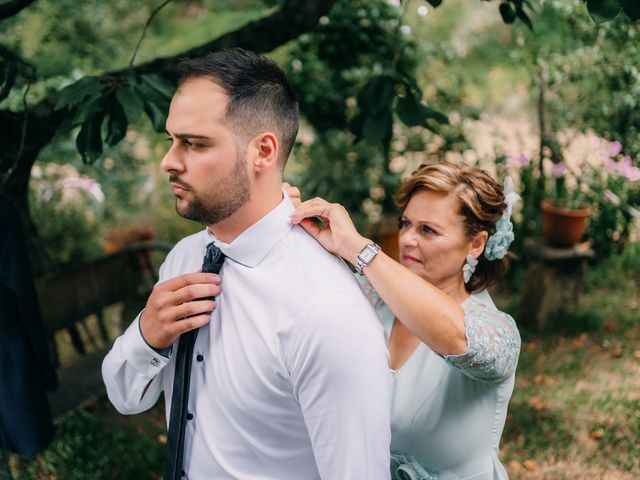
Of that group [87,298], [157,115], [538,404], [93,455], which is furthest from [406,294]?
[87,298]

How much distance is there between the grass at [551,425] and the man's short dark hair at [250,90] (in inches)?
96.9

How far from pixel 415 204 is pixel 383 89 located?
848 millimetres

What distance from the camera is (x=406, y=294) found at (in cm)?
151

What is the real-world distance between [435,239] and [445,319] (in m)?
0.47

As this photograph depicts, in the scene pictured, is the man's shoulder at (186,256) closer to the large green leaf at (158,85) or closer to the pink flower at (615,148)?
the large green leaf at (158,85)

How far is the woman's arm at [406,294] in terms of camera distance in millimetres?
1513

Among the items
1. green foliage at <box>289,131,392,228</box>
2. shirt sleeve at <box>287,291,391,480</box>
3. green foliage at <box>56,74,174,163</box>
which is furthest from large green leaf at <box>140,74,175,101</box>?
green foliage at <box>289,131,392,228</box>

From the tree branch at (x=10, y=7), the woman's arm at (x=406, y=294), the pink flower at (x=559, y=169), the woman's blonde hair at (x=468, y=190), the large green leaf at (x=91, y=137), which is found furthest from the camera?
→ the pink flower at (x=559, y=169)

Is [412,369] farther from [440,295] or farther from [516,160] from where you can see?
[516,160]

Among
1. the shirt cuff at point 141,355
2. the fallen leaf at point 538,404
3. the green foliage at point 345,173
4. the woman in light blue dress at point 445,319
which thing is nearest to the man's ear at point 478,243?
the woman in light blue dress at point 445,319

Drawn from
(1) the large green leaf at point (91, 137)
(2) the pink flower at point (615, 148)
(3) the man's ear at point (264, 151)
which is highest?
(3) the man's ear at point (264, 151)

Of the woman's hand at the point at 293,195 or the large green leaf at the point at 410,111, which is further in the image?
the large green leaf at the point at 410,111

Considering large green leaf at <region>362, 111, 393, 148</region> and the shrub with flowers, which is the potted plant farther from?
large green leaf at <region>362, 111, 393, 148</region>

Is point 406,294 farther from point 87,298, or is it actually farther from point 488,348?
→ point 87,298
